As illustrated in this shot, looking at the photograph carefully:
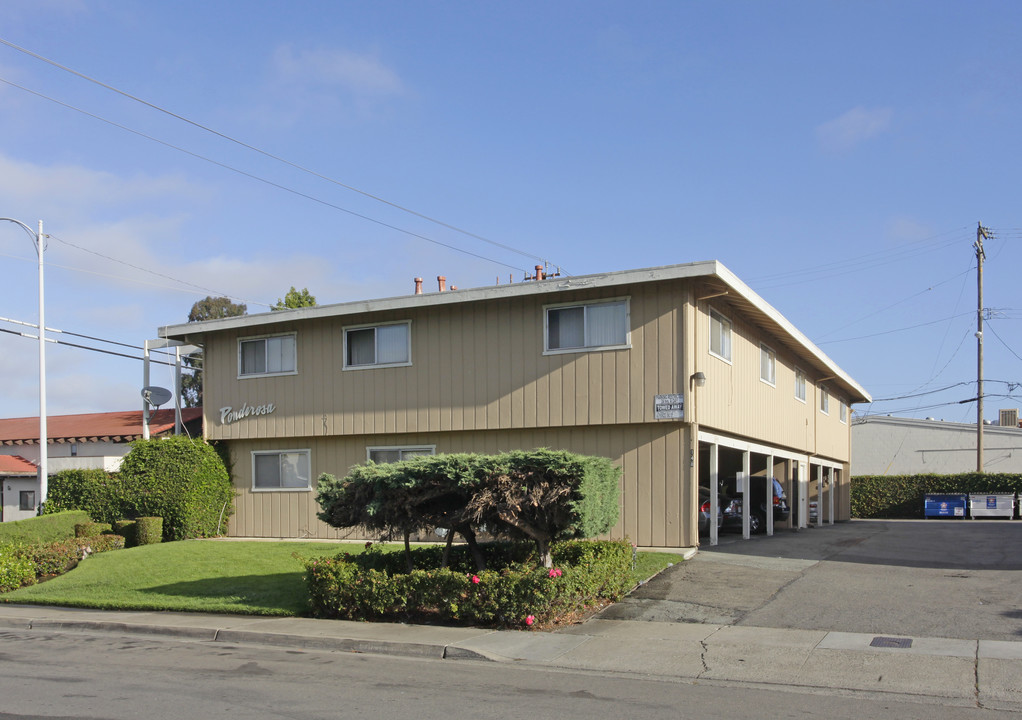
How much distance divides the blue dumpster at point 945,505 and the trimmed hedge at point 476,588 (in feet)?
101

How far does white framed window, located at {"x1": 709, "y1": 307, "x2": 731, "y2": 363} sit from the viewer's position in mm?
18328

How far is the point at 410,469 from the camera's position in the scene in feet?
39.0

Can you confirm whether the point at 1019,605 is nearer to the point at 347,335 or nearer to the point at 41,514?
the point at 347,335

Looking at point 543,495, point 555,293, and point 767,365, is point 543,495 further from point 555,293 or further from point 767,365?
point 767,365

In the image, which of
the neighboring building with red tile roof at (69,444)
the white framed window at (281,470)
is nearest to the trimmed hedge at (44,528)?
the neighboring building with red tile roof at (69,444)

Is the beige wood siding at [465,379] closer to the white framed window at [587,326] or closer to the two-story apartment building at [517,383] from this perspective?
the two-story apartment building at [517,383]

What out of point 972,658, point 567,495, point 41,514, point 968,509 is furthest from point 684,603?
point 968,509

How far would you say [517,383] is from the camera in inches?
739

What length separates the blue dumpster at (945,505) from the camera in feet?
128

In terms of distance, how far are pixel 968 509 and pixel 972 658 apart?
33131mm

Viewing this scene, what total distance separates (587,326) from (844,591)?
711 cm

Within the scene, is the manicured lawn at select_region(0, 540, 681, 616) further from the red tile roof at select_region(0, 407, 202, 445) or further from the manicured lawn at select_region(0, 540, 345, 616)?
the red tile roof at select_region(0, 407, 202, 445)

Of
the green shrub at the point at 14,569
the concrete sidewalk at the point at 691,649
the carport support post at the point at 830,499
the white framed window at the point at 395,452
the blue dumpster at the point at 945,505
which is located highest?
the white framed window at the point at 395,452

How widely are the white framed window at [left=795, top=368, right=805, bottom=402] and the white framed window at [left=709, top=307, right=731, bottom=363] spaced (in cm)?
778
